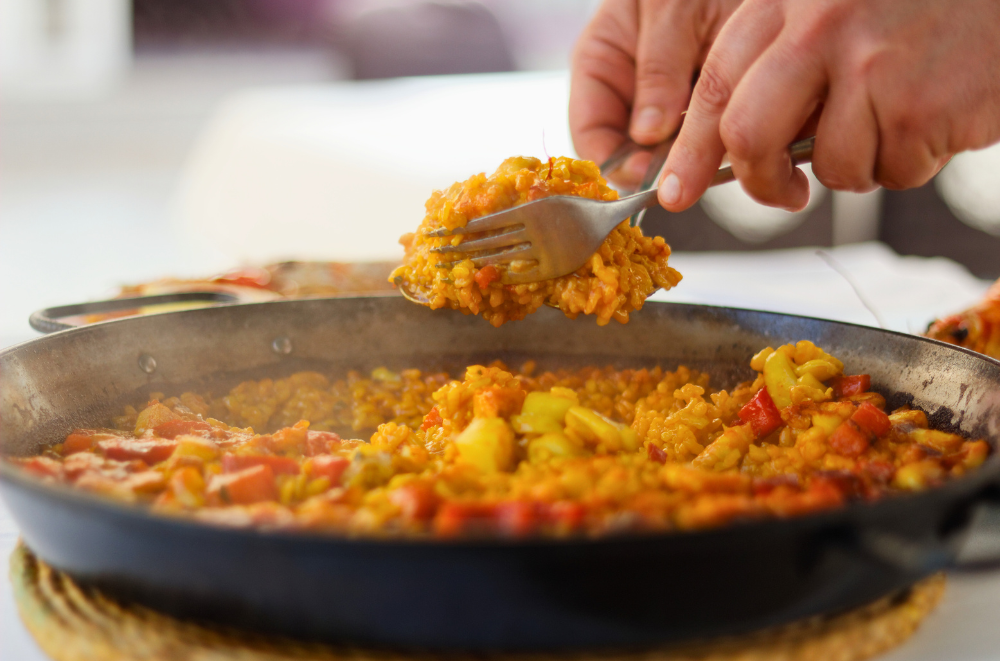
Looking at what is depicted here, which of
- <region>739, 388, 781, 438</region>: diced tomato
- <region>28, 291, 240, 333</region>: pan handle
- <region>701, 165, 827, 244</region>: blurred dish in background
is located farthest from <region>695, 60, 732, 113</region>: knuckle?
<region>701, 165, 827, 244</region>: blurred dish in background

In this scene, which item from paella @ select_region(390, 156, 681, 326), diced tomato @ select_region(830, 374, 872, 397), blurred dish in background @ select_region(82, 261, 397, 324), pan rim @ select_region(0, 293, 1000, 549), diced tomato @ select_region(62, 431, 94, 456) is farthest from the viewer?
blurred dish in background @ select_region(82, 261, 397, 324)

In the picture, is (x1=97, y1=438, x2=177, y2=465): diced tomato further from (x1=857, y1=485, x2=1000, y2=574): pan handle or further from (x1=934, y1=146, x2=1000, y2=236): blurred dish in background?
(x1=934, y1=146, x2=1000, y2=236): blurred dish in background

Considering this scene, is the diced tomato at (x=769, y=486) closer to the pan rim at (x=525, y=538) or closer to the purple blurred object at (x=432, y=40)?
the pan rim at (x=525, y=538)

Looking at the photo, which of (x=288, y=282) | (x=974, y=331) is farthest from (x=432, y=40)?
(x=974, y=331)

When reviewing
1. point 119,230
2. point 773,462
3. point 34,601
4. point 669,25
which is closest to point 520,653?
point 34,601

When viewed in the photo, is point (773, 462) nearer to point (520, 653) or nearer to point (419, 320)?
point (520, 653)
